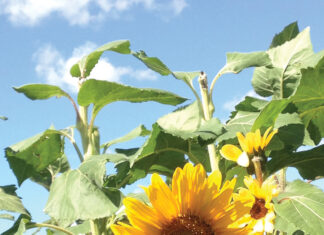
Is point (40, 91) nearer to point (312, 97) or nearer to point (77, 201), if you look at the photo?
point (77, 201)

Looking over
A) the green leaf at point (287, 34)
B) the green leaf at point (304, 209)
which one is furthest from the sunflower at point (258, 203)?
the green leaf at point (287, 34)

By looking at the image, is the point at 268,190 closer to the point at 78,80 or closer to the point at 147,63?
the point at 147,63

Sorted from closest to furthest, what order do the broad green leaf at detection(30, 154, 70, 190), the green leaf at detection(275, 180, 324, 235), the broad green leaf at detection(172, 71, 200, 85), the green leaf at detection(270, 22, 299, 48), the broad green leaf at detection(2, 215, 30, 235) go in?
the green leaf at detection(275, 180, 324, 235), the broad green leaf at detection(2, 215, 30, 235), the broad green leaf at detection(172, 71, 200, 85), the green leaf at detection(270, 22, 299, 48), the broad green leaf at detection(30, 154, 70, 190)

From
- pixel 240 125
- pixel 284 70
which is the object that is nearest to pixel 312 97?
pixel 284 70

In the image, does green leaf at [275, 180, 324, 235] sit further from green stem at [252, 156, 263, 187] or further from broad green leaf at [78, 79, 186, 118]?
broad green leaf at [78, 79, 186, 118]

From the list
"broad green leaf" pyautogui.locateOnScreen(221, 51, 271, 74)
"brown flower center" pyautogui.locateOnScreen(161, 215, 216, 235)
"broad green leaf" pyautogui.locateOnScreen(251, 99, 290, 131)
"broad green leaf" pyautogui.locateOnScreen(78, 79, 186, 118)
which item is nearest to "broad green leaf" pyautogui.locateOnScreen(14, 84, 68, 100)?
"broad green leaf" pyautogui.locateOnScreen(78, 79, 186, 118)

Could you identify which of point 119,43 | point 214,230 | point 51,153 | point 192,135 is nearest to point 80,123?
point 51,153

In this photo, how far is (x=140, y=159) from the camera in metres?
1.29

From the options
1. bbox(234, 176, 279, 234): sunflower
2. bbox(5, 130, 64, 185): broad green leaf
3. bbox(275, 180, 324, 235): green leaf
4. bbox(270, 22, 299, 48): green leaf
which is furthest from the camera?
bbox(270, 22, 299, 48): green leaf

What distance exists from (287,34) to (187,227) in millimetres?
1128

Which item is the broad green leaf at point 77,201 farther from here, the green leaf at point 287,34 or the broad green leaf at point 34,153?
the green leaf at point 287,34

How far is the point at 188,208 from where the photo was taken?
83 cm

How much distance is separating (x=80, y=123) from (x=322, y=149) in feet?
2.26

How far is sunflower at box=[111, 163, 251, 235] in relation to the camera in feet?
2.63
